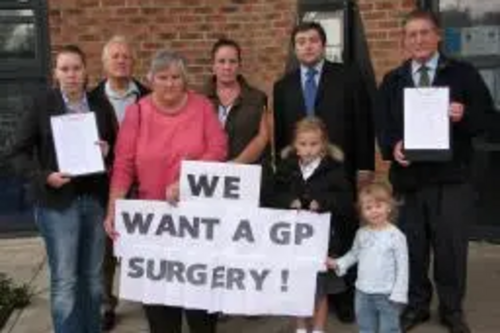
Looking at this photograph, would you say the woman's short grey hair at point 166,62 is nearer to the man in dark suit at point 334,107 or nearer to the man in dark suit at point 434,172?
the man in dark suit at point 334,107

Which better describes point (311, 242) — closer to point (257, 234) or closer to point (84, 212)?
point (257, 234)

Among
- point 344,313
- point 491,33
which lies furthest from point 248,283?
point 491,33

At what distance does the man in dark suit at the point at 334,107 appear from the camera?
5.66 metres

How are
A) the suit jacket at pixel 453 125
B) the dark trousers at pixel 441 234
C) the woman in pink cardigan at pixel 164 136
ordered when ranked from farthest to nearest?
1. the dark trousers at pixel 441 234
2. the suit jacket at pixel 453 125
3. the woman in pink cardigan at pixel 164 136

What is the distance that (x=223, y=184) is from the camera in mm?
4918

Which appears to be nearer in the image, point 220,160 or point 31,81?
point 220,160

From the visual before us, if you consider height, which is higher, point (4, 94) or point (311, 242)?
point (4, 94)

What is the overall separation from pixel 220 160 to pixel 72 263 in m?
1.00

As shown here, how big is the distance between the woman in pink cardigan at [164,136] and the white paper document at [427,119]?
109 centimetres

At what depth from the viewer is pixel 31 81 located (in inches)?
343

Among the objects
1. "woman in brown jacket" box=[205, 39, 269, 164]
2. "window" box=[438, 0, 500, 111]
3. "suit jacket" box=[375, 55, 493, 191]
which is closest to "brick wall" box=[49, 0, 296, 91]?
"window" box=[438, 0, 500, 111]

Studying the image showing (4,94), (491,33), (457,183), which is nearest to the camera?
(457,183)

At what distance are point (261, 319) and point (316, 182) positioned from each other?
4.53 ft

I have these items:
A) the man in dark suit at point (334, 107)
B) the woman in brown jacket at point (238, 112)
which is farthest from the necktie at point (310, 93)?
the woman in brown jacket at point (238, 112)
